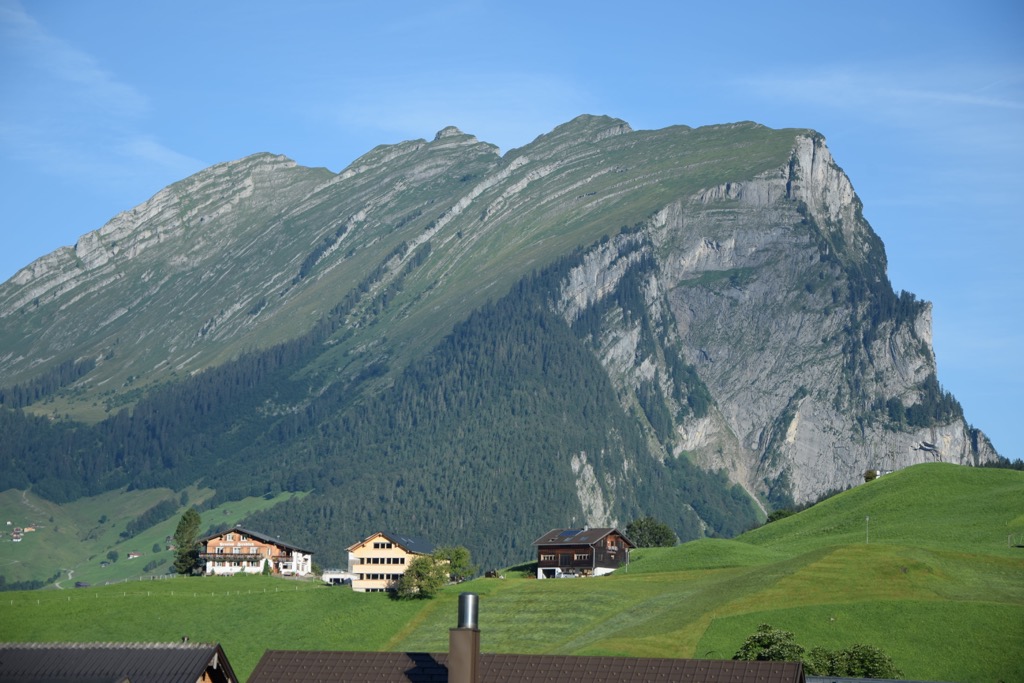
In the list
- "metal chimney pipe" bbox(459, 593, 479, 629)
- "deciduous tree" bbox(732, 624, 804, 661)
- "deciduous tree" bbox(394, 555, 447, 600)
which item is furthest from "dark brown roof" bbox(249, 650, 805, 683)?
"deciduous tree" bbox(394, 555, 447, 600)

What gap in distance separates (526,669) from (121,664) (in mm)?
16662

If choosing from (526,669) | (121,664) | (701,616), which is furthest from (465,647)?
(701,616)

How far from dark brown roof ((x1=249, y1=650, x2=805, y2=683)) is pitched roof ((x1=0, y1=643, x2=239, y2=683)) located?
2.25m

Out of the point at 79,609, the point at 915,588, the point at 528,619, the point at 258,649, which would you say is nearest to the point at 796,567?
the point at 915,588

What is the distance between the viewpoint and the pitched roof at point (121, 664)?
226 feet

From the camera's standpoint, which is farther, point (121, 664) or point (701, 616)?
point (701, 616)

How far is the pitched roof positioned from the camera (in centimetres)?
6875

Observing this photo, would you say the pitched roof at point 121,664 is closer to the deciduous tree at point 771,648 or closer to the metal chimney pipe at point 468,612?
the metal chimney pipe at point 468,612

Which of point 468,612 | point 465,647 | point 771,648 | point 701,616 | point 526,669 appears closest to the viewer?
point 468,612

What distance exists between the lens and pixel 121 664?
69.6 metres

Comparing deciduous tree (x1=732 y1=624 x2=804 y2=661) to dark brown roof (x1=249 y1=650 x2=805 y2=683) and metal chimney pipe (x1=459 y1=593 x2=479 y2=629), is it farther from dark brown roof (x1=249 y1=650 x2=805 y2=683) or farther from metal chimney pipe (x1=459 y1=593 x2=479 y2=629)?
metal chimney pipe (x1=459 y1=593 x2=479 y2=629)

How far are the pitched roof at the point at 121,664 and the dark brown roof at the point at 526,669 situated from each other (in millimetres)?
2246

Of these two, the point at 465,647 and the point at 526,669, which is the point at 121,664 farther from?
the point at 526,669

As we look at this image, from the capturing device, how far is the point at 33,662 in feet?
230
